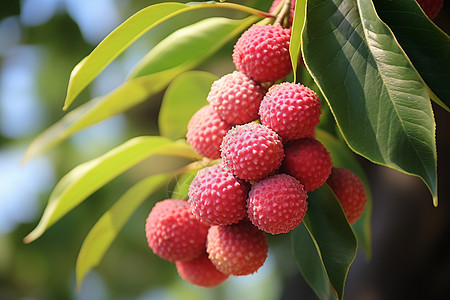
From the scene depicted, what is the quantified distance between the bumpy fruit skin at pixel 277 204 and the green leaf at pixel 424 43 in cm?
22

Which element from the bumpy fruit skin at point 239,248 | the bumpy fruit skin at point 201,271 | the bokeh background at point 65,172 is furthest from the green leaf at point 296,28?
the bokeh background at point 65,172

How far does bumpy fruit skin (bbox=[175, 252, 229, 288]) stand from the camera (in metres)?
0.90

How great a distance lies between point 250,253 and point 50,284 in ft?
5.68

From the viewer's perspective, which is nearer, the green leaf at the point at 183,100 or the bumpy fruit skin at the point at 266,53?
the bumpy fruit skin at the point at 266,53

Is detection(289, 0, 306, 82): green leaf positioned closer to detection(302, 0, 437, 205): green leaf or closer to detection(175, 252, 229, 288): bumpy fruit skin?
detection(302, 0, 437, 205): green leaf

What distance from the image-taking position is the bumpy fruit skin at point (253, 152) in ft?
2.29

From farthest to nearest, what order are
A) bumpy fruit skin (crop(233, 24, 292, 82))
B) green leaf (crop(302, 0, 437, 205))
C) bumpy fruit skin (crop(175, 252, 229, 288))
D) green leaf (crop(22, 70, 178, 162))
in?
green leaf (crop(22, 70, 178, 162)), bumpy fruit skin (crop(175, 252, 229, 288)), bumpy fruit skin (crop(233, 24, 292, 82)), green leaf (crop(302, 0, 437, 205))

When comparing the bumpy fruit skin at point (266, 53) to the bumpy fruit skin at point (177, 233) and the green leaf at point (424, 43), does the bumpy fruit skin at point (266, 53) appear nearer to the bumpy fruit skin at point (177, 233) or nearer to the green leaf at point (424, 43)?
the green leaf at point (424, 43)

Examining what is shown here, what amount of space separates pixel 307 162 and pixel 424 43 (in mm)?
217

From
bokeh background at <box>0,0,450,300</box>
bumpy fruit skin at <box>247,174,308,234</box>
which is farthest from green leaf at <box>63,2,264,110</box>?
bokeh background at <box>0,0,450,300</box>

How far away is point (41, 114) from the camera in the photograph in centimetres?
228

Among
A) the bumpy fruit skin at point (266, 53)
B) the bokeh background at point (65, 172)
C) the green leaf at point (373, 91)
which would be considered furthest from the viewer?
the bokeh background at point (65, 172)

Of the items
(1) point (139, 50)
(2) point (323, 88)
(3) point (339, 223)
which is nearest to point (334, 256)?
(3) point (339, 223)

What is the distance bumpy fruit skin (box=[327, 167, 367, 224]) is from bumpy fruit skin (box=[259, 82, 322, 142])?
0.13 meters
